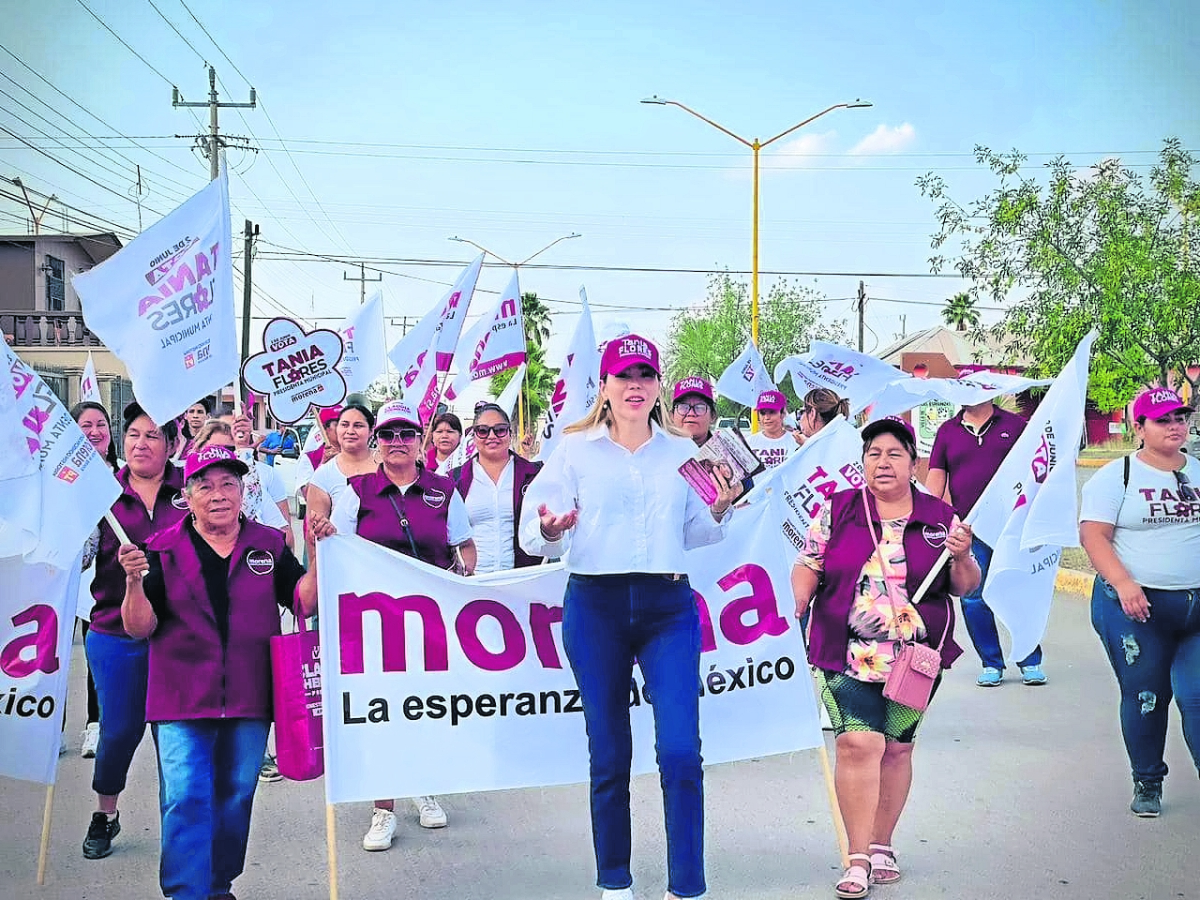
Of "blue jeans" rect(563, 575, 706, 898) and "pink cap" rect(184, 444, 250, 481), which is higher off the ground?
"pink cap" rect(184, 444, 250, 481)

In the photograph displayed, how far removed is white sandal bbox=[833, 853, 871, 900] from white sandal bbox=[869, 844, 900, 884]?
3.7 inches

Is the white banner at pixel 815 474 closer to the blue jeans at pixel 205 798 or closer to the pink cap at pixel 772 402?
the pink cap at pixel 772 402

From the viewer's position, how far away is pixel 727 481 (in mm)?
4812

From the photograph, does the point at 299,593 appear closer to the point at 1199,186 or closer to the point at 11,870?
the point at 11,870

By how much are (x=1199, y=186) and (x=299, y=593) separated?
59.9ft

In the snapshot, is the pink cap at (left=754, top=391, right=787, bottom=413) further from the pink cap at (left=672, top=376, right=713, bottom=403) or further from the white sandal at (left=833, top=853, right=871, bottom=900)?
the white sandal at (left=833, top=853, right=871, bottom=900)

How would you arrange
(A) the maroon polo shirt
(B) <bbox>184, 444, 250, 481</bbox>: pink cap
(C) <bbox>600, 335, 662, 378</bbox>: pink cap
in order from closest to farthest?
(B) <bbox>184, 444, 250, 481</bbox>: pink cap < (C) <bbox>600, 335, 662, 378</bbox>: pink cap < (A) the maroon polo shirt

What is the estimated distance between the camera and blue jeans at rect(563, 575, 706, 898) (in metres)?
4.63

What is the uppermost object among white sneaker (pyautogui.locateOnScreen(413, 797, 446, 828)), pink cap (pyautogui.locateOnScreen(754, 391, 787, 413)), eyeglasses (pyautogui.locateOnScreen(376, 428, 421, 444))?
pink cap (pyautogui.locateOnScreen(754, 391, 787, 413))

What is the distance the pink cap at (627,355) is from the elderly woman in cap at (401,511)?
1363 mm

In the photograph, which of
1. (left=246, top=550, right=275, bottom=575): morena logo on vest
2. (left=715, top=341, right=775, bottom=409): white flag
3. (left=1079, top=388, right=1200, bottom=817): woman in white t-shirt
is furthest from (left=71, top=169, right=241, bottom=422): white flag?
(left=715, top=341, right=775, bottom=409): white flag

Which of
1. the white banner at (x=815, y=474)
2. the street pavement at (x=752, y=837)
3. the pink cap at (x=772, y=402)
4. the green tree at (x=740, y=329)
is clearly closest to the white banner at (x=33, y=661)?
the street pavement at (x=752, y=837)

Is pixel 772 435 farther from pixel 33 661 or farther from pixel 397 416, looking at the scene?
pixel 33 661

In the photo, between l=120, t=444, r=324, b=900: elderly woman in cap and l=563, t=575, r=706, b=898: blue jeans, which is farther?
l=563, t=575, r=706, b=898: blue jeans
